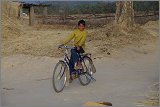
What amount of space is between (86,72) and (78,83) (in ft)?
0.95

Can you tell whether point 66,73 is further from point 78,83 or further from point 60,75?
point 78,83

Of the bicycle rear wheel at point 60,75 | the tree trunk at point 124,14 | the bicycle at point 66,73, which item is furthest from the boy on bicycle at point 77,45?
the tree trunk at point 124,14

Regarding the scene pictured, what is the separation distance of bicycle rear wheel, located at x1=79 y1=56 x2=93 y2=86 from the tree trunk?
757 centimetres

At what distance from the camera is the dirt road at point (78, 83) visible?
7344mm

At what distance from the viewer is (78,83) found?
30.2ft

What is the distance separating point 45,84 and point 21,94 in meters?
1.12

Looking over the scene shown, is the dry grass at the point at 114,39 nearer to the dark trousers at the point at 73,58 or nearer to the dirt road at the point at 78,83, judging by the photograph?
the dirt road at the point at 78,83

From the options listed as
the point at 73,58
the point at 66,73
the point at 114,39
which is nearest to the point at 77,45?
the point at 73,58

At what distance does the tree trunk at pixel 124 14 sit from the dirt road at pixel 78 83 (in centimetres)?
336

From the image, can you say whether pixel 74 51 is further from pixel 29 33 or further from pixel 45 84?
pixel 29 33

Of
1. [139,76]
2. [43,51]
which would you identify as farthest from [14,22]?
[139,76]

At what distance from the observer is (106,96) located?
7.68 metres

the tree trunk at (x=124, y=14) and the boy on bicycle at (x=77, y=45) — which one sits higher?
the tree trunk at (x=124, y=14)

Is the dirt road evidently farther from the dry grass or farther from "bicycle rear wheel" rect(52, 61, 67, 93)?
the dry grass
